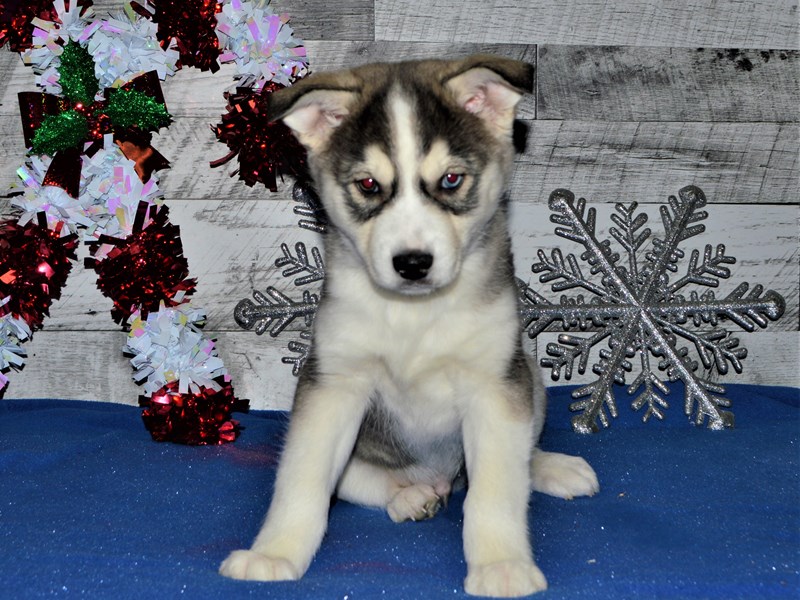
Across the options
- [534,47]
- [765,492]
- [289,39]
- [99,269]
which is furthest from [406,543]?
[534,47]

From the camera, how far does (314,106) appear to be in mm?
2393

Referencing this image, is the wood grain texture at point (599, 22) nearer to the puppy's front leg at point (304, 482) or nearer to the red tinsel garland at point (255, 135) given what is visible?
→ the red tinsel garland at point (255, 135)

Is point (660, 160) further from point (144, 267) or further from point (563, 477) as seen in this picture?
point (144, 267)

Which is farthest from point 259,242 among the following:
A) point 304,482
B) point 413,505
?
point 304,482

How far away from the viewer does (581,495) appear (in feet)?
8.52

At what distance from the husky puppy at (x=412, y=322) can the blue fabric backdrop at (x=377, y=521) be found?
0.34 feet

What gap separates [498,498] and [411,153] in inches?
32.5

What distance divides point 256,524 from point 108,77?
5.77ft

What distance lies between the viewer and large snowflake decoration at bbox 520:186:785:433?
3.51m

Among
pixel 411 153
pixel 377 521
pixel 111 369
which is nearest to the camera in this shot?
pixel 411 153

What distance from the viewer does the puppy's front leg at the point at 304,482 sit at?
202 centimetres

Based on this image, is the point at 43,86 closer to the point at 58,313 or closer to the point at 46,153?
the point at 46,153

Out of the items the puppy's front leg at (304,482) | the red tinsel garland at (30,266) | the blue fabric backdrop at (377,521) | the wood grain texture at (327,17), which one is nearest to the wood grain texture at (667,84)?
the wood grain texture at (327,17)

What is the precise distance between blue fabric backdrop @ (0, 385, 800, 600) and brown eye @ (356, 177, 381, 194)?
34.1 inches
